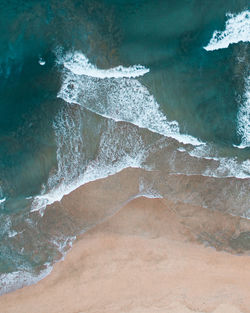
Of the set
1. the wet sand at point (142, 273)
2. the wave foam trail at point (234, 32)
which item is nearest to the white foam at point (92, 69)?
the wave foam trail at point (234, 32)

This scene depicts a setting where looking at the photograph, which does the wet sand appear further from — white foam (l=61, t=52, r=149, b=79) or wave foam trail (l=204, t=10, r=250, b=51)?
wave foam trail (l=204, t=10, r=250, b=51)

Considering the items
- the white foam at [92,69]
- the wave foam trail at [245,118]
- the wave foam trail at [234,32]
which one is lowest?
the wave foam trail at [245,118]

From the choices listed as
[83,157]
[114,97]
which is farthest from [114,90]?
[83,157]

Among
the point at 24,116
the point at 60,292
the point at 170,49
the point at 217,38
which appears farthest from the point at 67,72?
the point at 60,292

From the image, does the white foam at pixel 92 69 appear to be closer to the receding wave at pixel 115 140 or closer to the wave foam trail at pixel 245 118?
the receding wave at pixel 115 140

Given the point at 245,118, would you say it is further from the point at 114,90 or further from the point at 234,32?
the point at 114,90
